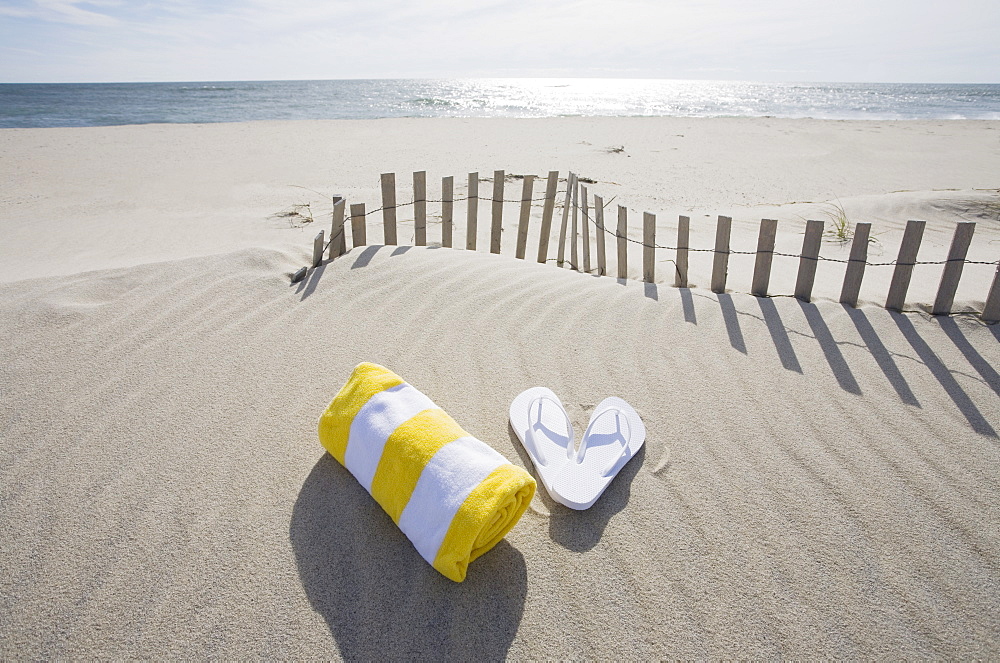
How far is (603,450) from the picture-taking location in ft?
7.98

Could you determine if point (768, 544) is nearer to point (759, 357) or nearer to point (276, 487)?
point (759, 357)

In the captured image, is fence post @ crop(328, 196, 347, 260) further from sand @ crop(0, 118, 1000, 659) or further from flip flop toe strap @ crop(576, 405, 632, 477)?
flip flop toe strap @ crop(576, 405, 632, 477)

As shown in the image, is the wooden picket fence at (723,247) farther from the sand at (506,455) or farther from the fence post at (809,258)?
the sand at (506,455)

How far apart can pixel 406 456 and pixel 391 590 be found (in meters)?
0.46

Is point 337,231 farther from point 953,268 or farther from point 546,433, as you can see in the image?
point 953,268

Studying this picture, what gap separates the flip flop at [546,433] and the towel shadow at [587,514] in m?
0.05

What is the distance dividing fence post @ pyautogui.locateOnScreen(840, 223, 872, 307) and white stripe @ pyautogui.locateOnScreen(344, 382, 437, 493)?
3.26 metres

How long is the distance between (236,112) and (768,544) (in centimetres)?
3085

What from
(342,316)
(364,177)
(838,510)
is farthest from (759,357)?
(364,177)

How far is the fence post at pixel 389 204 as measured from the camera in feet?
15.2

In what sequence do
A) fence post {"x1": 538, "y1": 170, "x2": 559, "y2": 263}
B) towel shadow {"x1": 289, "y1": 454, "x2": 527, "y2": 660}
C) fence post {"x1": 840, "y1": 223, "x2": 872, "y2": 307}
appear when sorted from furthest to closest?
fence post {"x1": 538, "y1": 170, "x2": 559, "y2": 263}
fence post {"x1": 840, "y1": 223, "x2": 872, "y2": 307}
towel shadow {"x1": 289, "y1": 454, "x2": 527, "y2": 660}

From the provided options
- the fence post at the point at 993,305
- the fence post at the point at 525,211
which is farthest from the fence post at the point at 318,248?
the fence post at the point at 993,305

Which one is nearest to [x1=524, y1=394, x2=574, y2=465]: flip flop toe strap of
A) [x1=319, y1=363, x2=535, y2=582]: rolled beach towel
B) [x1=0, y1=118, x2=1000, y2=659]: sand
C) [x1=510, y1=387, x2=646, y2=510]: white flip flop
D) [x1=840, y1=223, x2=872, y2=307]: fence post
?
[x1=510, y1=387, x2=646, y2=510]: white flip flop

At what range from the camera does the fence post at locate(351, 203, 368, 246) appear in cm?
458
